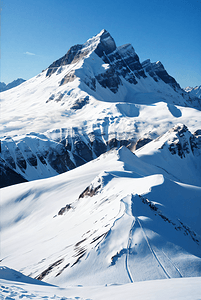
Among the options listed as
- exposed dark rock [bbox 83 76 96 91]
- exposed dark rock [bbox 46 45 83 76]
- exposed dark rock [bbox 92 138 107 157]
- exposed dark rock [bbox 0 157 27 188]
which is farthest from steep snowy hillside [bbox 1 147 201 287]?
exposed dark rock [bbox 46 45 83 76]

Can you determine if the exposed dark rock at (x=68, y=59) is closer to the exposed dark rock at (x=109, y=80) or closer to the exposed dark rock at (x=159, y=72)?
the exposed dark rock at (x=109, y=80)

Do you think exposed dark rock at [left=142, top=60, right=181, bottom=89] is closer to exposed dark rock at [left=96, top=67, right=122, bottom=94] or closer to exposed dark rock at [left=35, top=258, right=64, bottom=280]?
exposed dark rock at [left=96, top=67, right=122, bottom=94]

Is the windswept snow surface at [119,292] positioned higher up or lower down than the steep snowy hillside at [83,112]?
lower down

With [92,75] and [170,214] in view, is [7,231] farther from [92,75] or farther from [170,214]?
[92,75]

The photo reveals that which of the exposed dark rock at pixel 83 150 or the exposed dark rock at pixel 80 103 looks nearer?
the exposed dark rock at pixel 83 150

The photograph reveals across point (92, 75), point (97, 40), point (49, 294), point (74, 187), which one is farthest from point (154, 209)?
point (97, 40)

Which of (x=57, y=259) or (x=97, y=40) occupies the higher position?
(x=97, y=40)

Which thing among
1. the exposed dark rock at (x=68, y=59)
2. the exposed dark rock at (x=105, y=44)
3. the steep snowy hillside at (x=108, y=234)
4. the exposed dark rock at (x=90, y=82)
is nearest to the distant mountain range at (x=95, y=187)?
the steep snowy hillside at (x=108, y=234)
